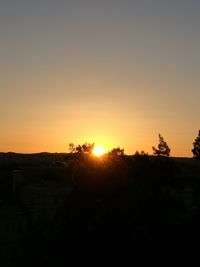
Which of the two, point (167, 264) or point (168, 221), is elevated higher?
point (168, 221)

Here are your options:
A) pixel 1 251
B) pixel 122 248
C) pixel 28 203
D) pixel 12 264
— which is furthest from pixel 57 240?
pixel 28 203

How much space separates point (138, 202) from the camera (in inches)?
1336

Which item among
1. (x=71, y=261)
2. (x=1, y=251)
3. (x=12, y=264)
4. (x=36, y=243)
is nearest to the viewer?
(x=71, y=261)

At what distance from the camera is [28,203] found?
193 feet

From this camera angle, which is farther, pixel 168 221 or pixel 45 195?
pixel 45 195

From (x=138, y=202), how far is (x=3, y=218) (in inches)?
752

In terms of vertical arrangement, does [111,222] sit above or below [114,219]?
below

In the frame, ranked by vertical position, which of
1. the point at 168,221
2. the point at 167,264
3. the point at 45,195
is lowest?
the point at 167,264

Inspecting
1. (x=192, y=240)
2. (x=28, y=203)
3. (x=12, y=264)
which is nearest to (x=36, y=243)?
(x=192, y=240)

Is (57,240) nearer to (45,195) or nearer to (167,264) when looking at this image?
(167,264)

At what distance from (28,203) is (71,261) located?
27339 millimetres

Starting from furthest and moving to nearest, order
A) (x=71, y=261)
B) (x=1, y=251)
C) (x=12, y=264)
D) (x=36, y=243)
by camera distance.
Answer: (x=1, y=251)
(x=12, y=264)
(x=36, y=243)
(x=71, y=261)

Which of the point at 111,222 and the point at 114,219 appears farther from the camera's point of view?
the point at 114,219

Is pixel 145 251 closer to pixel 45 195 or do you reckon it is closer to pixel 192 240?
pixel 192 240
